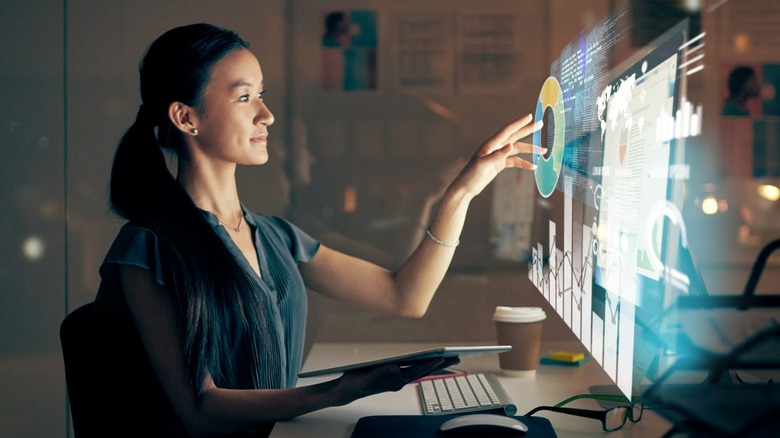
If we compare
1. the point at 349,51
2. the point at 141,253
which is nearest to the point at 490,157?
the point at 141,253

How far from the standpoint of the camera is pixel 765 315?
0.80 m

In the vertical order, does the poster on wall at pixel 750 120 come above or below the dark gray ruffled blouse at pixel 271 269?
above

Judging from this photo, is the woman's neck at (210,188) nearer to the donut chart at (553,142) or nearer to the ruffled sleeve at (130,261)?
the ruffled sleeve at (130,261)

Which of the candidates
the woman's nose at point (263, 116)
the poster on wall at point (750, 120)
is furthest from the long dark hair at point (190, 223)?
the poster on wall at point (750, 120)

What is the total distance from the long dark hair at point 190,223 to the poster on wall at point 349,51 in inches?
27.1

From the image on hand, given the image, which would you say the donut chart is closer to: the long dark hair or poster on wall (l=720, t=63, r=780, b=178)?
poster on wall (l=720, t=63, r=780, b=178)

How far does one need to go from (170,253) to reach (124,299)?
12cm

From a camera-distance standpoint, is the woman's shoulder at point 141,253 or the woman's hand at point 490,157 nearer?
the woman's shoulder at point 141,253

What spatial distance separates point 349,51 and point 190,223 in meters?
1.01

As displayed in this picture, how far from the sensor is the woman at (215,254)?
125cm

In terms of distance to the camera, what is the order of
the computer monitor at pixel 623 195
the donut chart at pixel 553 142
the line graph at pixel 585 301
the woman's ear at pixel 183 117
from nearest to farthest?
the computer monitor at pixel 623 195 < the line graph at pixel 585 301 < the donut chart at pixel 553 142 < the woman's ear at pixel 183 117

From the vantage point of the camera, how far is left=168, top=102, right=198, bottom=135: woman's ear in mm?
1512

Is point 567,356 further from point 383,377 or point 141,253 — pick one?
point 141,253

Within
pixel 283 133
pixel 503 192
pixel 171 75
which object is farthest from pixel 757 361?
pixel 283 133
